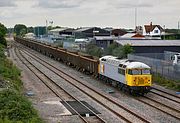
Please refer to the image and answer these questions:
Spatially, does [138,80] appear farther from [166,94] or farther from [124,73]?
[166,94]

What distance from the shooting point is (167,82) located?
34.2 meters

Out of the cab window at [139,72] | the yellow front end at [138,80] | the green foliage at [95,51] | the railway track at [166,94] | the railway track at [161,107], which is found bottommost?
the railway track at [166,94]

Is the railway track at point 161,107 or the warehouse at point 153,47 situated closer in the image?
the railway track at point 161,107

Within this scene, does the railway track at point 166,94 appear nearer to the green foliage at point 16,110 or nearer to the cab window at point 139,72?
the cab window at point 139,72

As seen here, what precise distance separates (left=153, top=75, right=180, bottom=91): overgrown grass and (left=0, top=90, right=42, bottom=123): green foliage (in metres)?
15.9

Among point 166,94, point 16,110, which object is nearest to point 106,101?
point 166,94

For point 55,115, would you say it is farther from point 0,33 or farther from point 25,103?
point 0,33

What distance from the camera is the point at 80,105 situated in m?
24.2

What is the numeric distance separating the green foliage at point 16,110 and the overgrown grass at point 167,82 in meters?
15.9

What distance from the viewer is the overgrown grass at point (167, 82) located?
32.1 meters

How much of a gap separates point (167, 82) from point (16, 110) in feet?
62.7

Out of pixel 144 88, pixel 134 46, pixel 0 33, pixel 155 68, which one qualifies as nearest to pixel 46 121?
pixel 144 88

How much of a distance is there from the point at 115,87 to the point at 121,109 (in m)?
9.31

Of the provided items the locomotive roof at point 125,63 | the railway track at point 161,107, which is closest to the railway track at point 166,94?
the railway track at point 161,107
